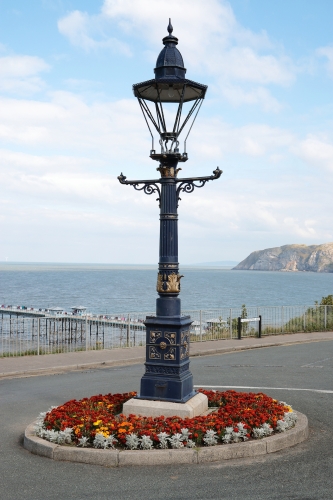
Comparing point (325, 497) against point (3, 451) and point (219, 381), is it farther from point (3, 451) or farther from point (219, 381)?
point (219, 381)

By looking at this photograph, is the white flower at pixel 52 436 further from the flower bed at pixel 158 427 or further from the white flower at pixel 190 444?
the white flower at pixel 190 444

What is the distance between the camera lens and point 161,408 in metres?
8.05

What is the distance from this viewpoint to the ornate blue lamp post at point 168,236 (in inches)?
324

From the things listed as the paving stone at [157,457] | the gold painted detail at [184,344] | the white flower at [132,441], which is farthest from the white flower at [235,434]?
the gold painted detail at [184,344]

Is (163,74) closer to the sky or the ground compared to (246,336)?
closer to the sky

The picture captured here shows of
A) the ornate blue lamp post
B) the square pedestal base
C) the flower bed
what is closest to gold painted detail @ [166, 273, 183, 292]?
the ornate blue lamp post

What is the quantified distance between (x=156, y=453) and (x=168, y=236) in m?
3.26

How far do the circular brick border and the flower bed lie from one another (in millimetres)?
135

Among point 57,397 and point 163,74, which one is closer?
point 163,74

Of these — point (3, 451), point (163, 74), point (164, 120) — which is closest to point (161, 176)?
point (164, 120)

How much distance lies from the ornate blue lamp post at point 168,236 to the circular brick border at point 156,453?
4.23 feet

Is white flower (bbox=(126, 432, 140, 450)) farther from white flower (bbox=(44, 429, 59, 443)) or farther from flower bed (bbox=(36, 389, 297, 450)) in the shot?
white flower (bbox=(44, 429, 59, 443))

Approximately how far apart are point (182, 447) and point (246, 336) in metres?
17.0

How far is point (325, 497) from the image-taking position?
565 cm
